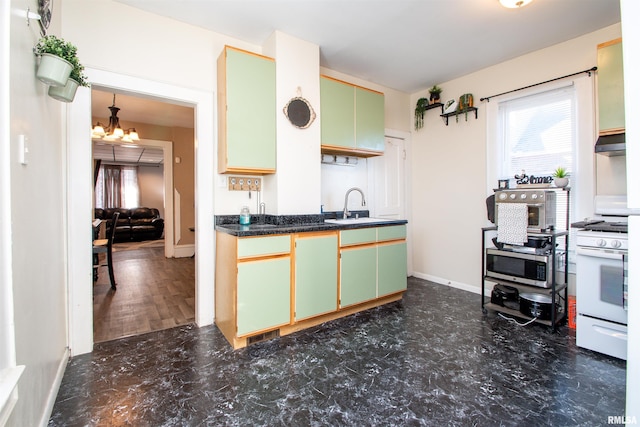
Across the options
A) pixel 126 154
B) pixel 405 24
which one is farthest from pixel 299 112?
pixel 126 154

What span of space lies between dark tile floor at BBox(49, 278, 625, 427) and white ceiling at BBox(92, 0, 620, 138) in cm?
280

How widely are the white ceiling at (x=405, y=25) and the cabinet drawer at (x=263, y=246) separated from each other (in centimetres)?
194

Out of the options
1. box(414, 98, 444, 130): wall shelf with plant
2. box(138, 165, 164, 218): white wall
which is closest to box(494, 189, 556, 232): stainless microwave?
box(414, 98, 444, 130): wall shelf with plant

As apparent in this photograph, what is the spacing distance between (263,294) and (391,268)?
1.53 m

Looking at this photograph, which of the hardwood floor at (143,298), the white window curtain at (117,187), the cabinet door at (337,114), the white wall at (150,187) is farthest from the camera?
the white wall at (150,187)

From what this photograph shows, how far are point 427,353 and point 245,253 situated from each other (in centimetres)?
161

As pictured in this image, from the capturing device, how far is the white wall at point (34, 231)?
1.10 m

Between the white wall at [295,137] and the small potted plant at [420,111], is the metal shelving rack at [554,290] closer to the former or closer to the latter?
the small potted plant at [420,111]

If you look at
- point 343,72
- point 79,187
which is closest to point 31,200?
point 79,187

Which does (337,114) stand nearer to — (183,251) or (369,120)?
(369,120)

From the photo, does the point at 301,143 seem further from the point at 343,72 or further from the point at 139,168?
the point at 139,168

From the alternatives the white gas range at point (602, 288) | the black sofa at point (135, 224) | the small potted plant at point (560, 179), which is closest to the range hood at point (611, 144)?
the small potted plant at point (560, 179)

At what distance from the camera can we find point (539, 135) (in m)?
3.16

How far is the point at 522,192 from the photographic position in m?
2.87
